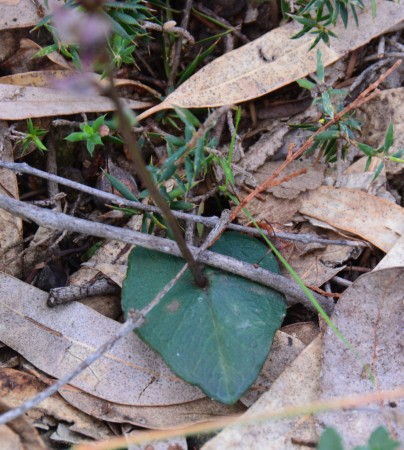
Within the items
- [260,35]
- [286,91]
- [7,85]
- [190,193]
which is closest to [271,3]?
[260,35]

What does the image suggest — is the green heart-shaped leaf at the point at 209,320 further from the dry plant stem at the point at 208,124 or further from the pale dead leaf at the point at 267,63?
→ the pale dead leaf at the point at 267,63

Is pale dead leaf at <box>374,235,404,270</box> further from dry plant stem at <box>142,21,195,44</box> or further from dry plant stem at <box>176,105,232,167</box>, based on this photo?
dry plant stem at <box>142,21,195,44</box>

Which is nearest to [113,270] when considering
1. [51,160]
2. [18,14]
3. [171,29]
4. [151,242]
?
[151,242]

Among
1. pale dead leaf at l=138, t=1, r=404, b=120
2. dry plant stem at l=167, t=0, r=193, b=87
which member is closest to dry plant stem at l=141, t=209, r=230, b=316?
pale dead leaf at l=138, t=1, r=404, b=120

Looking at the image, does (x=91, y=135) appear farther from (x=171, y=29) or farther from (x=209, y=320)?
(x=209, y=320)

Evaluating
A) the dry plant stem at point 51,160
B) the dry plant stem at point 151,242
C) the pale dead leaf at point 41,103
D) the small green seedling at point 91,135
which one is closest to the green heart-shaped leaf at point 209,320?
the dry plant stem at point 151,242

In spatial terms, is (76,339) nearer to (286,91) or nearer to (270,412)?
(270,412)

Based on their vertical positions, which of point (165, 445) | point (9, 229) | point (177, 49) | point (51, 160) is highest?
point (177, 49)
